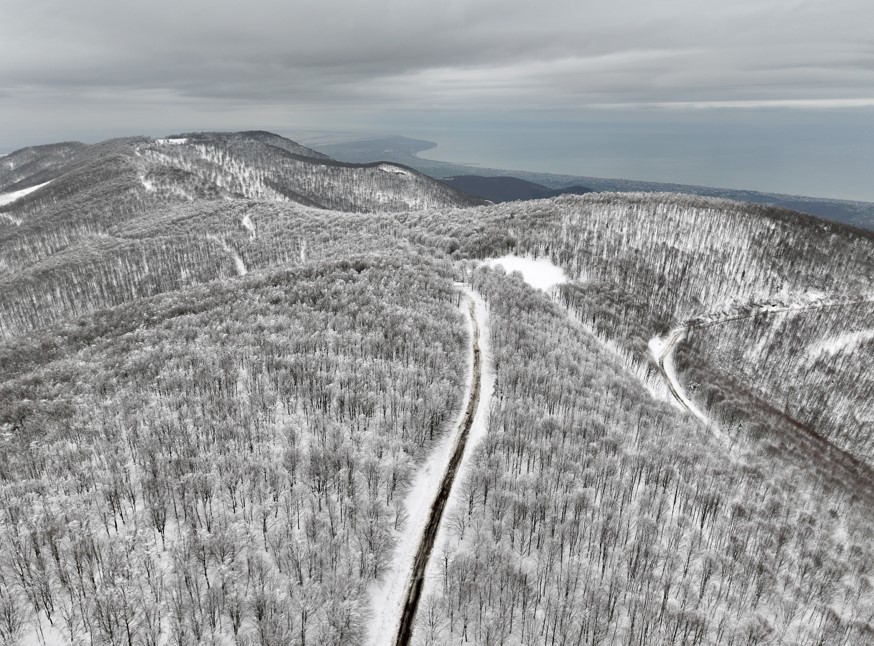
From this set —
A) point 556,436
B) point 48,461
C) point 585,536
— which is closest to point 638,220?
point 556,436

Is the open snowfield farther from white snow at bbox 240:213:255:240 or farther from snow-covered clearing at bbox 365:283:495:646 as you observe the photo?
white snow at bbox 240:213:255:240

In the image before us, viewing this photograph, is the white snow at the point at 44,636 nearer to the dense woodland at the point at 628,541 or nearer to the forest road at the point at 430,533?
the forest road at the point at 430,533

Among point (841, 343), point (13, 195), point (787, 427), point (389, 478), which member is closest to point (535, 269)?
point (787, 427)

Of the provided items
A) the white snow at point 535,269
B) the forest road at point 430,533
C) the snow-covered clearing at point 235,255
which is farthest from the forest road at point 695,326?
the snow-covered clearing at point 235,255

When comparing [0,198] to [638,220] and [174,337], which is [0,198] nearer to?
[174,337]

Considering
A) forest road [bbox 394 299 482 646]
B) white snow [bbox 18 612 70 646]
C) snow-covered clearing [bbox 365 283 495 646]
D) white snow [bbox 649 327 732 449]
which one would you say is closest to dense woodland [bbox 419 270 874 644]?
forest road [bbox 394 299 482 646]

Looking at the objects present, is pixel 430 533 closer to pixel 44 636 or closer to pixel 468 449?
pixel 468 449
